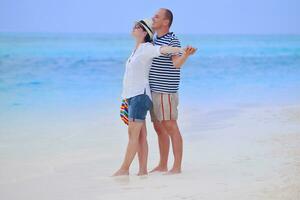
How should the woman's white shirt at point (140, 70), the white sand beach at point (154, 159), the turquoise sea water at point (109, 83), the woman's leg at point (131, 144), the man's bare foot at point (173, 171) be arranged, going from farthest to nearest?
1. the turquoise sea water at point (109, 83)
2. the man's bare foot at point (173, 171)
3. the woman's leg at point (131, 144)
4. the woman's white shirt at point (140, 70)
5. the white sand beach at point (154, 159)

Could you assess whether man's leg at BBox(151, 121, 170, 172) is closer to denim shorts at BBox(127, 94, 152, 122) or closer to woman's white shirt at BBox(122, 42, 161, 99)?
denim shorts at BBox(127, 94, 152, 122)

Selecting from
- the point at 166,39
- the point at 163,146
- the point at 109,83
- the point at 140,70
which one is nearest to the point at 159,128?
the point at 163,146

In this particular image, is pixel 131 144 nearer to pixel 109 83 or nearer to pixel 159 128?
pixel 159 128

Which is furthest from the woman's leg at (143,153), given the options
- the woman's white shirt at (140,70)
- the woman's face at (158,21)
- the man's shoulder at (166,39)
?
the woman's face at (158,21)

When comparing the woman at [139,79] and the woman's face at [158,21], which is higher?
the woman's face at [158,21]

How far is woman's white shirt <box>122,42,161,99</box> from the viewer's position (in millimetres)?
4996

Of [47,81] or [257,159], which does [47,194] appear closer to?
[257,159]

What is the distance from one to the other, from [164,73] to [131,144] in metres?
0.57

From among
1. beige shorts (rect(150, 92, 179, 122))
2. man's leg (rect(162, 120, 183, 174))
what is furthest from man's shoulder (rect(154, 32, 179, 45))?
man's leg (rect(162, 120, 183, 174))

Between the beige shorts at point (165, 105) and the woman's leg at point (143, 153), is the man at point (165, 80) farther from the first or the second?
the woman's leg at point (143, 153)

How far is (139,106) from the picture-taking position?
5031 millimetres

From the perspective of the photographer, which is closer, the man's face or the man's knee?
the man's face

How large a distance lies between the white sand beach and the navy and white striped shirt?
0.64 metres

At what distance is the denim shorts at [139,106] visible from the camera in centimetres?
502
